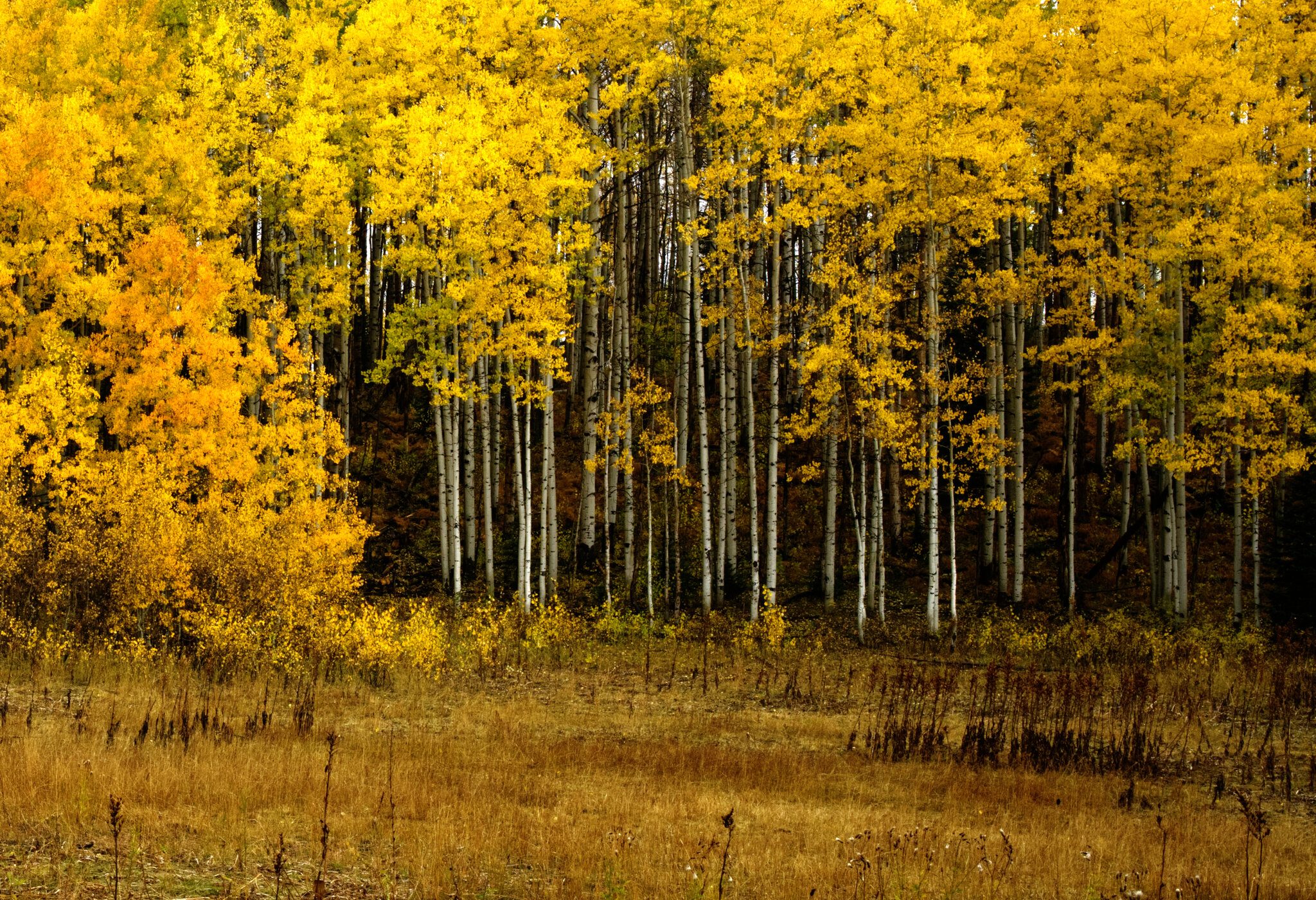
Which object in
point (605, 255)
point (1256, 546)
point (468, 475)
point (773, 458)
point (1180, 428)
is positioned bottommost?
point (1256, 546)

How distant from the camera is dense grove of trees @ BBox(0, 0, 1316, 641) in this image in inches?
832

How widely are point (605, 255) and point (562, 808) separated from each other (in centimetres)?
1893

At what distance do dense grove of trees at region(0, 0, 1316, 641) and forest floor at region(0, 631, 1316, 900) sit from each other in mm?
5623

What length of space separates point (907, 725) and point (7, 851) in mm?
9707

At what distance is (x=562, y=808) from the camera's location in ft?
32.5

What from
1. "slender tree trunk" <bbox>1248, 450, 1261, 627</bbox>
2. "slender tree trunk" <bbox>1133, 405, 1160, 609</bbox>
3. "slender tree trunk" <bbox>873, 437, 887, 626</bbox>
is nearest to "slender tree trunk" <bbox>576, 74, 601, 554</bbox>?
"slender tree trunk" <bbox>873, 437, 887, 626</bbox>

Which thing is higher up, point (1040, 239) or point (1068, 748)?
point (1040, 239)

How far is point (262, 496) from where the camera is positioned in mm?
20703

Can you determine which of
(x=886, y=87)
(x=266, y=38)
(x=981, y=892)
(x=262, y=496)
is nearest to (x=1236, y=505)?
(x=886, y=87)

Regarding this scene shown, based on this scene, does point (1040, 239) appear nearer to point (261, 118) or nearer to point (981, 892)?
point (261, 118)

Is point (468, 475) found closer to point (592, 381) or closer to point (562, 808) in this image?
point (592, 381)

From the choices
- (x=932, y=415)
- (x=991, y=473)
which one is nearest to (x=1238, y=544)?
(x=991, y=473)

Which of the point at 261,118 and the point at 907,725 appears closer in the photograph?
the point at 907,725

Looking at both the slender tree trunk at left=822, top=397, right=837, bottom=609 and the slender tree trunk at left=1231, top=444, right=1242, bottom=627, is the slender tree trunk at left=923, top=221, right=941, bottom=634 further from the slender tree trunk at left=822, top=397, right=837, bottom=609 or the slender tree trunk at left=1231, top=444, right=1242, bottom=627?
the slender tree trunk at left=1231, top=444, right=1242, bottom=627
